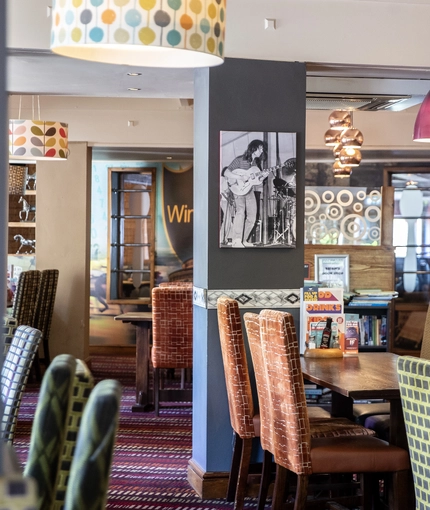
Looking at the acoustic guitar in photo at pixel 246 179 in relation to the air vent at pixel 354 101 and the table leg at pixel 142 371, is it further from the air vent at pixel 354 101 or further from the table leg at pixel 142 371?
the table leg at pixel 142 371

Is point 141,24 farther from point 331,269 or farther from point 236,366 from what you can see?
→ point 331,269

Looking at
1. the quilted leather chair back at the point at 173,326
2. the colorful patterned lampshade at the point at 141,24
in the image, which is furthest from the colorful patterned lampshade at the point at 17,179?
the colorful patterned lampshade at the point at 141,24

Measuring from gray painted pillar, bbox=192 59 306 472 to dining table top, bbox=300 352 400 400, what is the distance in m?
0.46

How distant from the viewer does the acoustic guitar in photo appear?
14.7ft

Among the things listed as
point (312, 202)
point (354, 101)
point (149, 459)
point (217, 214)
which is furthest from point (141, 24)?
point (312, 202)

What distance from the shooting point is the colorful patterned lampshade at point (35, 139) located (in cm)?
660

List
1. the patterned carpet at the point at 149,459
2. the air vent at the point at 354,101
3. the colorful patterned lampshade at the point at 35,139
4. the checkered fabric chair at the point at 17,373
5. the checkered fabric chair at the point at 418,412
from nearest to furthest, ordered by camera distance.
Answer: the checkered fabric chair at the point at 418,412 → the checkered fabric chair at the point at 17,373 → the patterned carpet at the point at 149,459 → the air vent at the point at 354,101 → the colorful patterned lampshade at the point at 35,139

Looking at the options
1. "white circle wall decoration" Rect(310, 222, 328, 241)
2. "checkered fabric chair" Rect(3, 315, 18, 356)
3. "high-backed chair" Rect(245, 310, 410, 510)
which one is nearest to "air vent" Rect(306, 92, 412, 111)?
"high-backed chair" Rect(245, 310, 410, 510)

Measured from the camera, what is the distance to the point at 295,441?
3.27 metres

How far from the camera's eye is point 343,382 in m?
3.50

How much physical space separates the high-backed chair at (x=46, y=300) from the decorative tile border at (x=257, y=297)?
3.83 meters

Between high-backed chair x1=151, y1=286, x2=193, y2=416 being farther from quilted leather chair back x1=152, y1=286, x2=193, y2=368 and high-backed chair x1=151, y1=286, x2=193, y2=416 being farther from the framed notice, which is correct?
the framed notice

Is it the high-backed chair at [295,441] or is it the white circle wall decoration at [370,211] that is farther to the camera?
the white circle wall decoration at [370,211]

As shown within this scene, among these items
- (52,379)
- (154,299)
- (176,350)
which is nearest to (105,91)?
(154,299)
